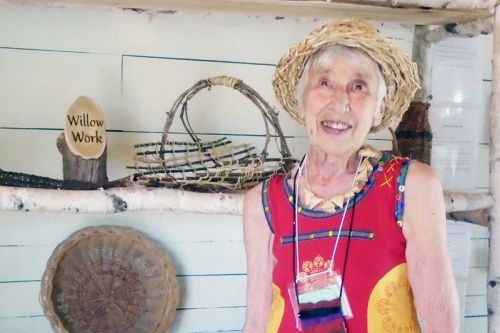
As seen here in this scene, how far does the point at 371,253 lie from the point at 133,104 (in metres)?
0.69

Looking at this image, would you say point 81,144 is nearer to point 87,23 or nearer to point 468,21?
point 87,23

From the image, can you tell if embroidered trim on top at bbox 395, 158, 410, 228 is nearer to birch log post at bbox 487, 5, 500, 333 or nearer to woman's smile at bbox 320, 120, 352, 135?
woman's smile at bbox 320, 120, 352, 135

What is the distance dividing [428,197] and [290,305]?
286 mm

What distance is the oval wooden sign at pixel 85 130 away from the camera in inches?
43.7

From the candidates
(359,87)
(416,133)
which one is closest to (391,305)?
(359,87)

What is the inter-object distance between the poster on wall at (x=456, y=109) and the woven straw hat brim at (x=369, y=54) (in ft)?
1.93

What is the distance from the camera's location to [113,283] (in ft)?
4.43

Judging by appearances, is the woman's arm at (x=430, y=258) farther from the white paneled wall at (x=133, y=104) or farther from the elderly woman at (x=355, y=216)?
the white paneled wall at (x=133, y=104)

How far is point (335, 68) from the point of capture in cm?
100

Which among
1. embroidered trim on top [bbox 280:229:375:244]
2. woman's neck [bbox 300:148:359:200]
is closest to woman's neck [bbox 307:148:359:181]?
woman's neck [bbox 300:148:359:200]

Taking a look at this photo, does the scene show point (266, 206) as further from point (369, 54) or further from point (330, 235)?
point (369, 54)

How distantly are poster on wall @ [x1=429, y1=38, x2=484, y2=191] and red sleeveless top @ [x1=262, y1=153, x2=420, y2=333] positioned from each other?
0.66 m

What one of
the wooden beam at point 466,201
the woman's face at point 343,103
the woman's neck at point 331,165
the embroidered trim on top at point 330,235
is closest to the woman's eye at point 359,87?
the woman's face at point 343,103

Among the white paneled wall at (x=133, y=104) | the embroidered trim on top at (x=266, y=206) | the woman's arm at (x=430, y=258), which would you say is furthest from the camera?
the white paneled wall at (x=133, y=104)
